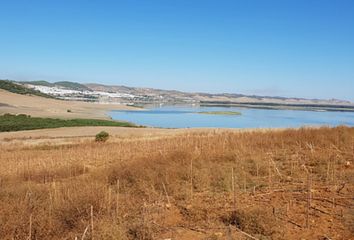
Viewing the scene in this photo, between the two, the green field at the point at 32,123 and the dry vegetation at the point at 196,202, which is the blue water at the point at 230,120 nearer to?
the green field at the point at 32,123

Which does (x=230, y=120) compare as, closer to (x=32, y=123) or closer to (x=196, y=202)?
(x=32, y=123)

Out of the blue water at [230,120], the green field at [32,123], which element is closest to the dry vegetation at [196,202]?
the blue water at [230,120]

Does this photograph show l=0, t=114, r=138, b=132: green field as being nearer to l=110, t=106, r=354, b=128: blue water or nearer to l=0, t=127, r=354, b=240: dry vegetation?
l=110, t=106, r=354, b=128: blue water

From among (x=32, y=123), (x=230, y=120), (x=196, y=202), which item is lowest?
(x=32, y=123)

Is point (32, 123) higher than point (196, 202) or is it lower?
lower

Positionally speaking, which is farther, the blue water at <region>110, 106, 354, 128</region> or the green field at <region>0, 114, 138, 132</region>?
the blue water at <region>110, 106, 354, 128</region>

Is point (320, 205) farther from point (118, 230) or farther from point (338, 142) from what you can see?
point (338, 142)

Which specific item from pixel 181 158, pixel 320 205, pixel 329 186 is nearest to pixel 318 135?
pixel 181 158

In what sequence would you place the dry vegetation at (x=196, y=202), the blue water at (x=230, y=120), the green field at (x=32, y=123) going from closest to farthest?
the dry vegetation at (x=196, y=202) → the green field at (x=32, y=123) → the blue water at (x=230, y=120)

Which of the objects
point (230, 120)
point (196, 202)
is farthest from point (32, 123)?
point (196, 202)

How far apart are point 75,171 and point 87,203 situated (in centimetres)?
785

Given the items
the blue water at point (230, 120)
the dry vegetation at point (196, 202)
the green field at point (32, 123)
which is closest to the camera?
the dry vegetation at point (196, 202)

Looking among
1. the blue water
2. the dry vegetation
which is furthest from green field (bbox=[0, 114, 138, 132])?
the dry vegetation

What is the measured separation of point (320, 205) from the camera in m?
8.35
